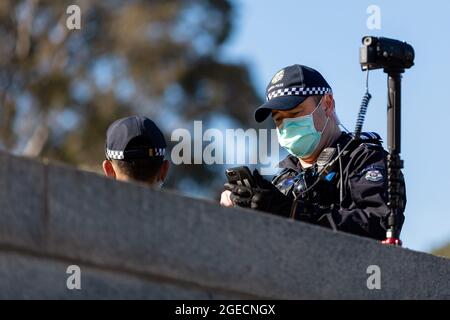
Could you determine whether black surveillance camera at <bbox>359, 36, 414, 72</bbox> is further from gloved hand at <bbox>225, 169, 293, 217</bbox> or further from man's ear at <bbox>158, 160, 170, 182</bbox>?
man's ear at <bbox>158, 160, 170, 182</bbox>

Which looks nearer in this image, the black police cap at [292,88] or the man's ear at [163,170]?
the man's ear at [163,170]

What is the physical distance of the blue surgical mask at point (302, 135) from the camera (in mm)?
6430

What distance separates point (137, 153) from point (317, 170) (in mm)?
851

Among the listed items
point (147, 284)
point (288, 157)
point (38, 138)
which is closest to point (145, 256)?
point (147, 284)

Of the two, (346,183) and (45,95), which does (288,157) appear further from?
(45,95)

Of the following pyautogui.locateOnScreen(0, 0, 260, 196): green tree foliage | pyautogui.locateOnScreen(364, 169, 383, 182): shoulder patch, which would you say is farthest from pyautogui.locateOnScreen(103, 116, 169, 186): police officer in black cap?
pyautogui.locateOnScreen(0, 0, 260, 196): green tree foliage

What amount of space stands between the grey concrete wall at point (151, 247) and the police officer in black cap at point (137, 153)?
103 centimetres

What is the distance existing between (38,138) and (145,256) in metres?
19.2

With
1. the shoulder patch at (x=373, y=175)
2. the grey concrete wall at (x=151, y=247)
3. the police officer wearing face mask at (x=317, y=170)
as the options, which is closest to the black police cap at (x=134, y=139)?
the police officer wearing face mask at (x=317, y=170)

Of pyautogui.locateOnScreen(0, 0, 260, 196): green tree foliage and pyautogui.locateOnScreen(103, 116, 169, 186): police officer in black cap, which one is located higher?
pyautogui.locateOnScreen(0, 0, 260, 196): green tree foliage

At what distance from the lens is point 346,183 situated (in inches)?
242

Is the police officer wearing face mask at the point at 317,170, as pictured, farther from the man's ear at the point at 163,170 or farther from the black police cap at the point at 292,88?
the man's ear at the point at 163,170

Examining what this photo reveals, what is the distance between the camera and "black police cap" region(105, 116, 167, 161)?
607 centimetres

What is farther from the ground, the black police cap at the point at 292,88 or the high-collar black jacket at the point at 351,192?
the black police cap at the point at 292,88
